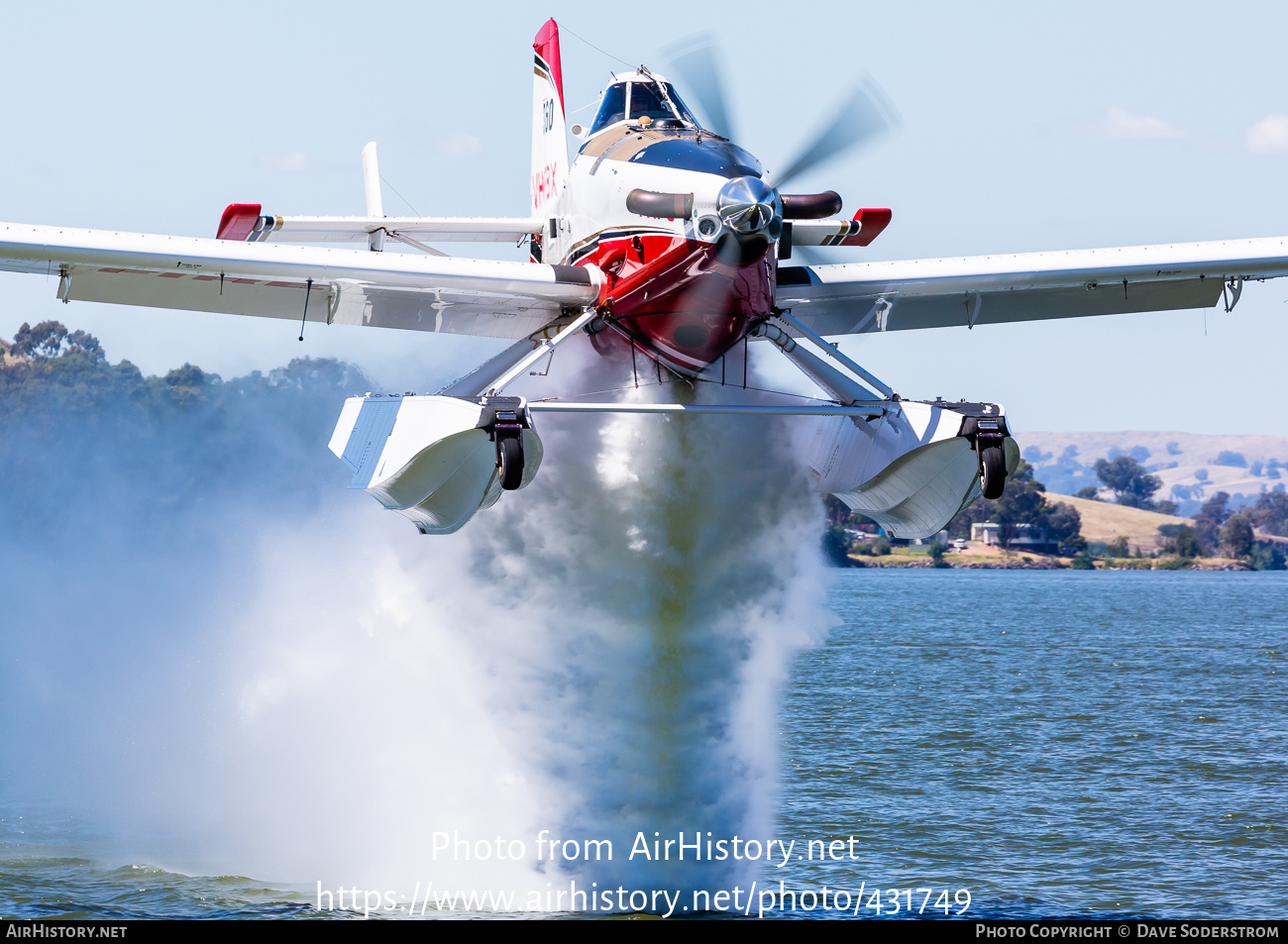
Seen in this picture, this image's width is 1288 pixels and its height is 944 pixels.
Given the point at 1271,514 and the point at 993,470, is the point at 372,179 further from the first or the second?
the point at 1271,514

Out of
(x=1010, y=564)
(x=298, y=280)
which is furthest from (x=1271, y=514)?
(x=298, y=280)

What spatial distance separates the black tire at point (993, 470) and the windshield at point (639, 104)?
3.68 meters

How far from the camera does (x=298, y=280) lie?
42.2ft

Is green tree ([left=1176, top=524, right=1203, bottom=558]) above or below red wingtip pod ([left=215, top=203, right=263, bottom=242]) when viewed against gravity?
above

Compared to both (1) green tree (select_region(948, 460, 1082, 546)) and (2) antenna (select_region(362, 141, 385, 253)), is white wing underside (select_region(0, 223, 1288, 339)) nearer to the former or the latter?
(2) antenna (select_region(362, 141, 385, 253))

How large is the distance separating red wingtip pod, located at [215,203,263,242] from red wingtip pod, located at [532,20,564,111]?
3.46 m

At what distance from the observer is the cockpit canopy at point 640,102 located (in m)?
12.0

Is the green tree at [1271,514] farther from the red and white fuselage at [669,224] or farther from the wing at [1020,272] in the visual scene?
the red and white fuselage at [669,224]

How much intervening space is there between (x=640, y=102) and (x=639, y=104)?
0.7 inches

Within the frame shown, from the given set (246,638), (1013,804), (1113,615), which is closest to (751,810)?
(1013,804)

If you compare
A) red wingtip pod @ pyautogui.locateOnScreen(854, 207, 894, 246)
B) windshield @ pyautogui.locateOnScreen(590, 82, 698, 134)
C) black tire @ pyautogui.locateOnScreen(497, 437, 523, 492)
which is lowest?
black tire @ pyautogui.locateOnScreen(497, 437, 523, 492)

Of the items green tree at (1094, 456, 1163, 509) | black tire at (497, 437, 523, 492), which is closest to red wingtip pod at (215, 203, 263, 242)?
black tire at (497, 437, 523, 492)

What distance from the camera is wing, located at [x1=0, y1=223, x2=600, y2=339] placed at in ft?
39.7

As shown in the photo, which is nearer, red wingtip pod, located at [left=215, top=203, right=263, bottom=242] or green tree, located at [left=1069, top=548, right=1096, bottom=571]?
A: red wingtip pod, located at [left=215, top=203, right=263, bottom=242]
